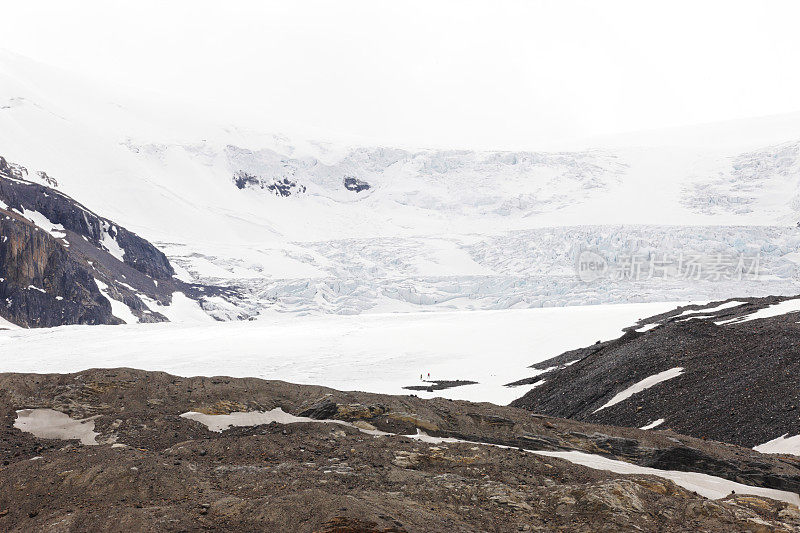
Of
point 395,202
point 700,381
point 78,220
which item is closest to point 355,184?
point 395,202

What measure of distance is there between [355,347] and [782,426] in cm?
3003

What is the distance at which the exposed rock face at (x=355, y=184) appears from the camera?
14050 centimetres

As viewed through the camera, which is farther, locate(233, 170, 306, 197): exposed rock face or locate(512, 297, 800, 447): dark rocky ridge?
locate(233, 170, 306, 197): exposed rock face

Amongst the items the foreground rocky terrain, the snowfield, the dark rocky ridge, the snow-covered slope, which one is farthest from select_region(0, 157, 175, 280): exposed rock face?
the foreground rocky terrain

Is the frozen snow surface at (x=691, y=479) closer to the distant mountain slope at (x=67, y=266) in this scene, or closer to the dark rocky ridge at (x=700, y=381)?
the dark rocky ridge at (x=700, y=381)

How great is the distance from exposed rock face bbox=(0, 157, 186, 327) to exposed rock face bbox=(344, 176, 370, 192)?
159 ft

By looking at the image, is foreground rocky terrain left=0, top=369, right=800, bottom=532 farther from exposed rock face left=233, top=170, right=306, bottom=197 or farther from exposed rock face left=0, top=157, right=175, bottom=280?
exposed rock face left=233, top=170, right=306, bottom=197

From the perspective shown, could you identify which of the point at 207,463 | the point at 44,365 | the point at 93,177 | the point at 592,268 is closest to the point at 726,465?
the point at 207,463

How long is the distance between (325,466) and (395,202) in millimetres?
126979

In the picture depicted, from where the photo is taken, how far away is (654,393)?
21422 mm

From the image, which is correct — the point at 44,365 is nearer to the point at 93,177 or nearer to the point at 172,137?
the point at 93,177

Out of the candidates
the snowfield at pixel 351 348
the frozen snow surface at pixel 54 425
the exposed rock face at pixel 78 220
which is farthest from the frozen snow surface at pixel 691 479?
the exposed rock face at pixel 78 220

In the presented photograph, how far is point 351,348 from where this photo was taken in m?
42.7

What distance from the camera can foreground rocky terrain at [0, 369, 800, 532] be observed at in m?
7.98
